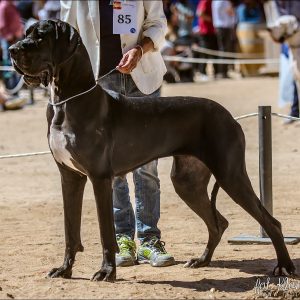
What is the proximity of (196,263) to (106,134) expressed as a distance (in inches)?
53.7

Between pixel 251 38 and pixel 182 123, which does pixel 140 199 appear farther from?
pixel 251 38

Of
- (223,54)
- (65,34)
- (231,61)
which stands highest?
(65,34)

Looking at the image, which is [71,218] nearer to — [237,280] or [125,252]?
[125,252]

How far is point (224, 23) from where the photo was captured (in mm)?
23703

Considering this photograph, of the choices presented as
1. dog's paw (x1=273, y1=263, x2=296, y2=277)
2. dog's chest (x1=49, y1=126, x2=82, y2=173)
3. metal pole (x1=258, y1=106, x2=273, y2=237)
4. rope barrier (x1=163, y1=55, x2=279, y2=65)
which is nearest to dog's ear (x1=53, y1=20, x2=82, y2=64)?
dog's chest (x1=49, y1=126, x2=82, y2=173)

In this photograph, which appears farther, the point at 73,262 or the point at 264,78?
the point at 264,78

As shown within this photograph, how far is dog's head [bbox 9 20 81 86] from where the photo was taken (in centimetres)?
582

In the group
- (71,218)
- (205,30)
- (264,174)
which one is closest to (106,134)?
(71,218)

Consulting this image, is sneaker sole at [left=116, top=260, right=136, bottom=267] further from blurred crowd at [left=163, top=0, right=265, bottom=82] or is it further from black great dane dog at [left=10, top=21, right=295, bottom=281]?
blurred crowd at [left=163, top=0, right=265, bottom=82]

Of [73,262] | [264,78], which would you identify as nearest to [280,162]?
[73,262]

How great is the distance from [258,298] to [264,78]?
60.3ft

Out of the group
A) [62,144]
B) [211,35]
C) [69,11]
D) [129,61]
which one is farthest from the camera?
[211,35]

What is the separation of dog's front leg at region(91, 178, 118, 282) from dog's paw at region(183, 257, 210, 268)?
83cm

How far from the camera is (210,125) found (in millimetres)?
6379
